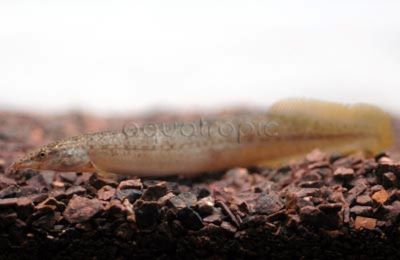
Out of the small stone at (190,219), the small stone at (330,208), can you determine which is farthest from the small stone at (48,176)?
the small stone at (330,208)

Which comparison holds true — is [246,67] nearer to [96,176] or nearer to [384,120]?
[384,120]

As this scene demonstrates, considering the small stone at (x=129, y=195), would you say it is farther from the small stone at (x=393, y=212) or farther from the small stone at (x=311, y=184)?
the small stone at (x=393, y=212)

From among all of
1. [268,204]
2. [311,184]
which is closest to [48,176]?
[268,204]

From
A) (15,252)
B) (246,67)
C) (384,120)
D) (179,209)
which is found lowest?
(15,252)

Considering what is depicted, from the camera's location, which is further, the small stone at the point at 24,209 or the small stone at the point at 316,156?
the small stone at the point at 316,156

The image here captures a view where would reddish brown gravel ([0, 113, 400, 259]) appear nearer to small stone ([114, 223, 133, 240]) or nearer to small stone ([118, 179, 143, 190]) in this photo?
small stone ([114, 223, 133, 240])

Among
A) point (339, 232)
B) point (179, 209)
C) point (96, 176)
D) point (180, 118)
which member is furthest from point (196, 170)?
point (180, 118)
